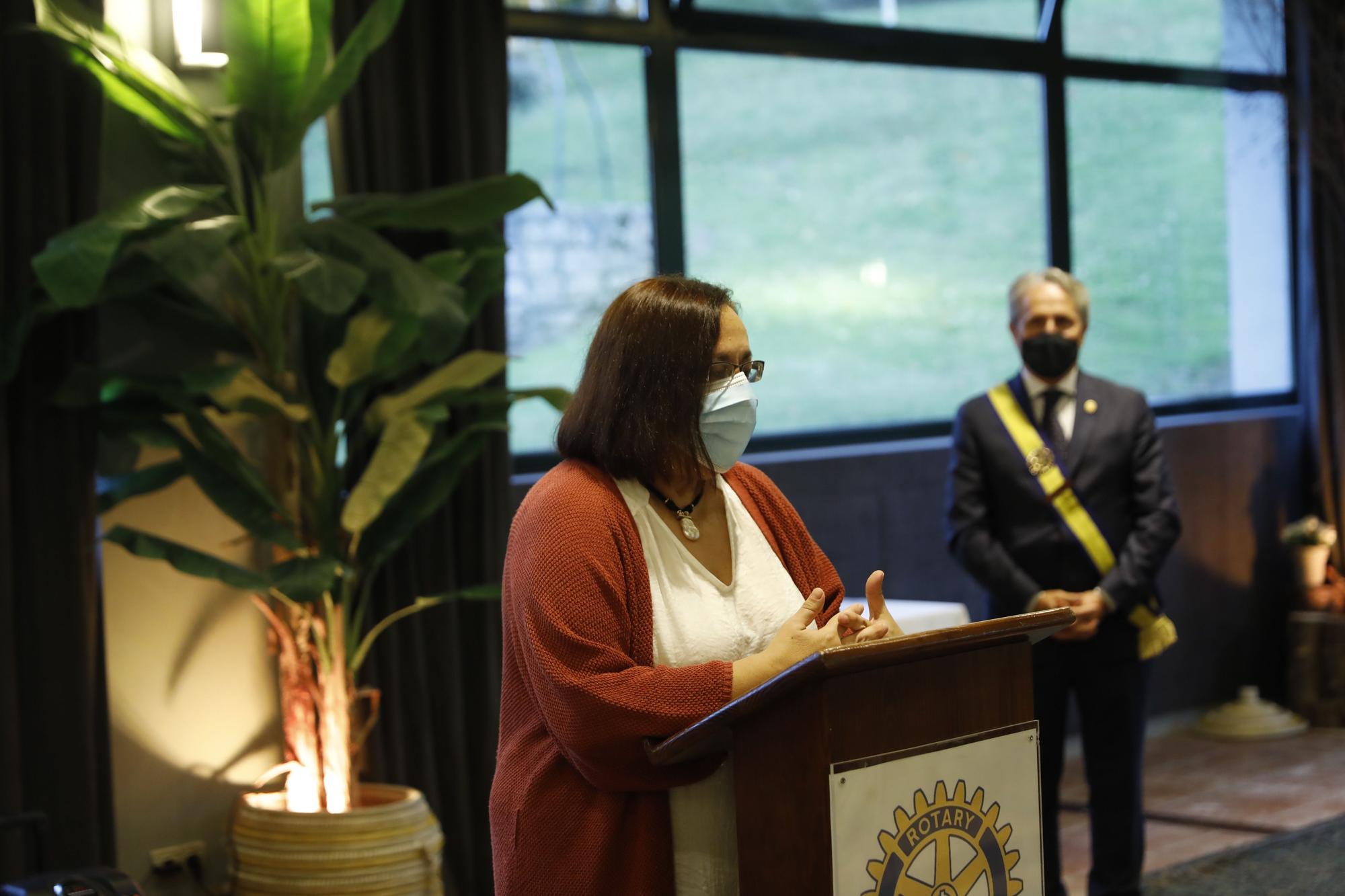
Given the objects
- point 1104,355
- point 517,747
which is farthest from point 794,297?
point 517,747

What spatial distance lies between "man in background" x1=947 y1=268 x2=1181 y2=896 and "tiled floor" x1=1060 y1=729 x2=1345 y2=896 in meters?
0.63

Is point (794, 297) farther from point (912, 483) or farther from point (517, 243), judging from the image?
point (517, 243)

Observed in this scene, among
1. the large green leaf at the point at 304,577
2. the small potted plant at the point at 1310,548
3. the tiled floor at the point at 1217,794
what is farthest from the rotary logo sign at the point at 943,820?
the small potted plant at the point at 1310,548

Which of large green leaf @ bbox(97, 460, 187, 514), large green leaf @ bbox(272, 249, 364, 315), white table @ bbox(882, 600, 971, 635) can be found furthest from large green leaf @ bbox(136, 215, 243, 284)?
white table @ bbox(882, 600, 971, 635)

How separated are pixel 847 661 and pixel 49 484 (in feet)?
7.25

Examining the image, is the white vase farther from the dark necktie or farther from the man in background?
the dark necktie

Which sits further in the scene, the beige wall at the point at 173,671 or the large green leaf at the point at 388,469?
the beige wall at the point at 173,671

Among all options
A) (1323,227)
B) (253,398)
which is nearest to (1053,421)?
(253,398)

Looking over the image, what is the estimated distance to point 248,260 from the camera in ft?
10.5

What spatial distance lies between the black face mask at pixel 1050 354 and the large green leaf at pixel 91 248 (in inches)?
73.9

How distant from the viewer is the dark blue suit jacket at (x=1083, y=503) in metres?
3.28

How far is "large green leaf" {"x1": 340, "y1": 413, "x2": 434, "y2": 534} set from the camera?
3.10m

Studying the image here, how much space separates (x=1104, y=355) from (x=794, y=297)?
1577 millimetres

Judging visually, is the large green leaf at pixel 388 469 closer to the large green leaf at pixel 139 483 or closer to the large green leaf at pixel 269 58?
the large green leaf at pixel 139 483
